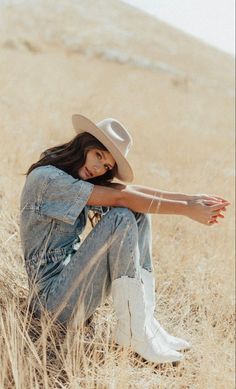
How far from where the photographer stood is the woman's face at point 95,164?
2.88 m

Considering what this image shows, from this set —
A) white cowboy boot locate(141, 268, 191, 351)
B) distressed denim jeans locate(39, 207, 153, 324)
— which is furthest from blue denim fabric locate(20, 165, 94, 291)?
white cowboy boot locate(141, 268, 191, 351)

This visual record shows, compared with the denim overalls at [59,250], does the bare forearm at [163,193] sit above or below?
above

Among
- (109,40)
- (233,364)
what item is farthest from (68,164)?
(109,40)

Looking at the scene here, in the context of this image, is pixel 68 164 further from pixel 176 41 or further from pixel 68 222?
pixel 176 41

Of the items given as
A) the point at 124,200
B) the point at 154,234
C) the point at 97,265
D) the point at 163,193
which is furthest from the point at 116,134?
the point at 154,234

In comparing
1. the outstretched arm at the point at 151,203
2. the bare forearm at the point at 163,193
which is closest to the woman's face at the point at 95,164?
the outstretched arm at the point at 151,203

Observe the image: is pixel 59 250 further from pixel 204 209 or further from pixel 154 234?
pixel 154 234

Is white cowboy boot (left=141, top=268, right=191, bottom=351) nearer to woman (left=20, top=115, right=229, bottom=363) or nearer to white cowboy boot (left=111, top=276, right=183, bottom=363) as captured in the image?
woman (left=20, top=115, right=229, bottom=363)

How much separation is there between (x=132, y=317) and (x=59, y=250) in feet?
1.60

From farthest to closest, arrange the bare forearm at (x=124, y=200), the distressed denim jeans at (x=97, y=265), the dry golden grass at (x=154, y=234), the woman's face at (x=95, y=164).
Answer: the woman's face at (x=95, y=164) < the bare forearm at (x=124, y=200) < the distressed denim jeans at (x=97, y=265) < the dry golden grass at (x=154, y=234)

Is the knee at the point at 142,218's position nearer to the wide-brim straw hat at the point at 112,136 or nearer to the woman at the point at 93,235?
the woman at the point at 93,235

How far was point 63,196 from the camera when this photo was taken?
272 centimetres

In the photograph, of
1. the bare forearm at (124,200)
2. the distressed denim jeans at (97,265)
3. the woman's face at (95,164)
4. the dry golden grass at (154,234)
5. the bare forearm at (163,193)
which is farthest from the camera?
the bare forearm at (163,193)

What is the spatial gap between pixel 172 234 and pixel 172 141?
492 centimetres
